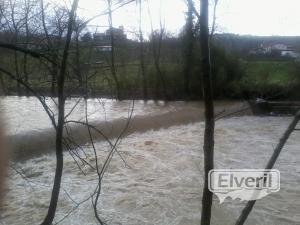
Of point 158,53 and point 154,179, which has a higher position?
point 158,53

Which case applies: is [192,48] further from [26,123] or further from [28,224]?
[28,224]

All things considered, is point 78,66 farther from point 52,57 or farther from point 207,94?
point 207,94

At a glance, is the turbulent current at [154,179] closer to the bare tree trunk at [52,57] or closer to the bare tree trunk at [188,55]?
the bare tree trunk at [52,57]

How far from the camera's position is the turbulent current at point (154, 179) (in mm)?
7539

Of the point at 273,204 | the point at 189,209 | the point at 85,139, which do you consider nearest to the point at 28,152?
the point at 85,139

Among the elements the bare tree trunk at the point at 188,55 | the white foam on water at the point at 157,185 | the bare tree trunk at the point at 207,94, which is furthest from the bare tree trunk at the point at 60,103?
the bare tree trunk at the point at 188,55

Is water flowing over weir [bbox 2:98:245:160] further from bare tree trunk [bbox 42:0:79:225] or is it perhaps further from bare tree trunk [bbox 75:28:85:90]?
bare tree trunk [bbox 42:0:79:225]

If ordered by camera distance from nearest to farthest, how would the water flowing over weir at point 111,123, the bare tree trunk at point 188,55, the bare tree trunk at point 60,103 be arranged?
the bare tree trunk at point 60,103 < the water flowing over weir at point 111,123 < the bare tree trunk at point 188,55

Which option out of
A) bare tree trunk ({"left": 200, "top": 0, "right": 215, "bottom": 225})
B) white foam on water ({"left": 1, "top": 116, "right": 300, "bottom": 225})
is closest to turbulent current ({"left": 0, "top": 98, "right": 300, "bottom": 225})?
white foam on water ({"left": 1, "top": 116, "right": 300, "bottom": 225})

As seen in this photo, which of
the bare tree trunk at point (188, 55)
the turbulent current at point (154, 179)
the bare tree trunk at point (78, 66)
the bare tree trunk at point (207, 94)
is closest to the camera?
the bare tree trunk at point (207, 94)

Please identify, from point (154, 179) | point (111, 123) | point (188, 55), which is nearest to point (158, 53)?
point (188, 55)

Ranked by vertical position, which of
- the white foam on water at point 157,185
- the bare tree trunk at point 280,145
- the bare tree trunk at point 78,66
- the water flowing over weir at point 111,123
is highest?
the bare tree trunk at point 78,66

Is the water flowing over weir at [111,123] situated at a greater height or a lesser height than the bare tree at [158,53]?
lesser

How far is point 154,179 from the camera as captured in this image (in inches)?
382
